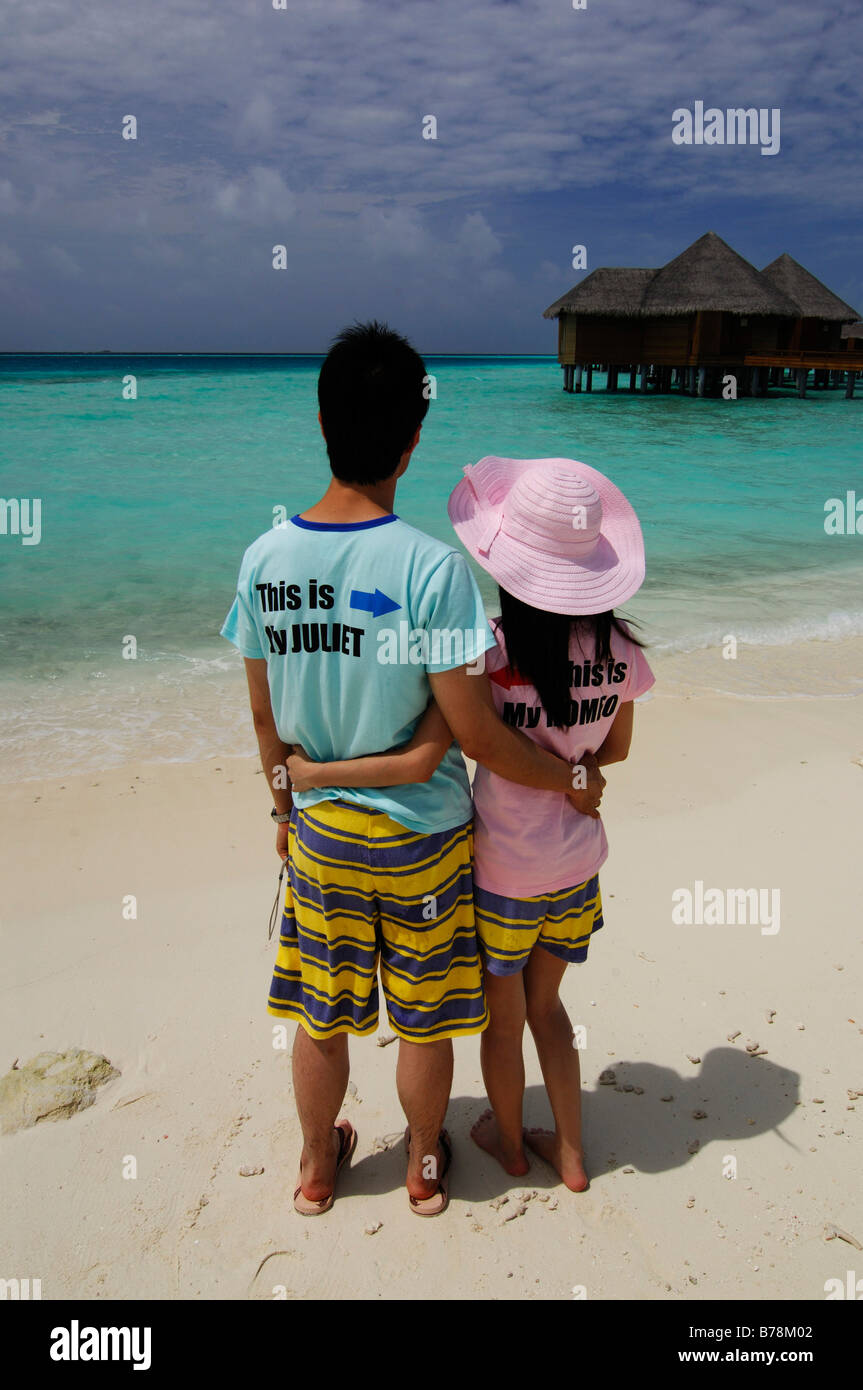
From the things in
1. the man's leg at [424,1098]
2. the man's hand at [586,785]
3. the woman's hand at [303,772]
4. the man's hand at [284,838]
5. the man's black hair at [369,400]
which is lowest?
the man's leg at [424,1098]

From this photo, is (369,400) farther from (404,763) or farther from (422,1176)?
(422,1176)

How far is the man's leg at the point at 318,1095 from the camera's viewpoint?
200cm

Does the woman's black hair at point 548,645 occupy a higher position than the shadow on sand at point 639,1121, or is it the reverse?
the woman's black hair at point 548,645

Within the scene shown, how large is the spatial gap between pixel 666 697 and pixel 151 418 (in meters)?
24.8

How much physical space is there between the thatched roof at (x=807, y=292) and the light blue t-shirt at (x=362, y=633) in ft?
111

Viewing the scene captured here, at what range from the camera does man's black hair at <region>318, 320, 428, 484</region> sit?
1.63 meters

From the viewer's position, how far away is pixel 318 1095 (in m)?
2.02

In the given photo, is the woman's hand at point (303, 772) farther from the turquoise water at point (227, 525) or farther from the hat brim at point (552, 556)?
the turquoise water at point (227, 525)

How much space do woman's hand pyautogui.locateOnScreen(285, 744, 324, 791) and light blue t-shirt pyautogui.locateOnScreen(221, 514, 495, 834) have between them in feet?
0.10

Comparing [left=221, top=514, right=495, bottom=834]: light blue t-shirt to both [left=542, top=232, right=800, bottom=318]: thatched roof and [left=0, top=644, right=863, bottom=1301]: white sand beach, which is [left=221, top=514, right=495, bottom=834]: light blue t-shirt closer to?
[left=0, top=644, right=863, bottom=1301]: white sand beach

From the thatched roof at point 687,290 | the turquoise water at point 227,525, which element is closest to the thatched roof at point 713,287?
the thatched roof at point 687,290

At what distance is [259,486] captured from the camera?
1588 cm
